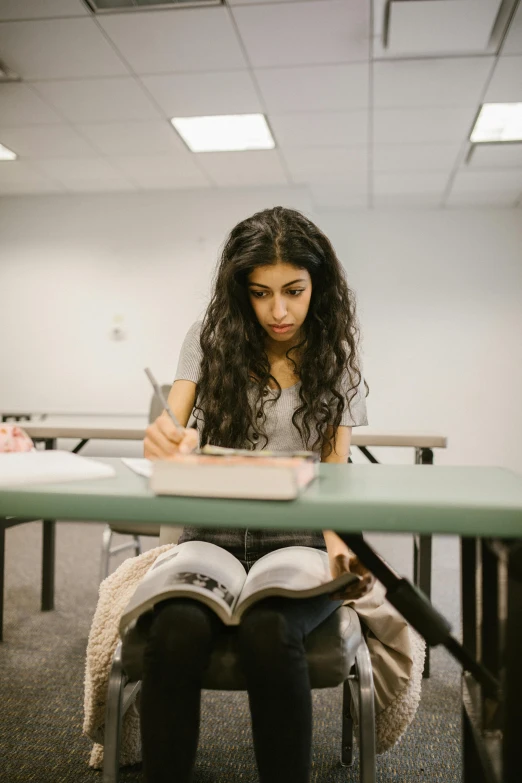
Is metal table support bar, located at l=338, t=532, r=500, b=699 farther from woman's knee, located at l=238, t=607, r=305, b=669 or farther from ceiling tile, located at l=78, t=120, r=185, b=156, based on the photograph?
ceiling tile, located at l=78, t=120, r=185, b=156

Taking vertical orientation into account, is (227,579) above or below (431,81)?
below

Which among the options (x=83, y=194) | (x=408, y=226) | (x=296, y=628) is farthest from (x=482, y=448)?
(x=296, y=628)

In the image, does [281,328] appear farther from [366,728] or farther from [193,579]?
[366,728]

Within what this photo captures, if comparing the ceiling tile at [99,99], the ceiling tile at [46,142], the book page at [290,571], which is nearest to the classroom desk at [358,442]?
the book page at [290,571]

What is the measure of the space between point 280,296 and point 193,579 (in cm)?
57

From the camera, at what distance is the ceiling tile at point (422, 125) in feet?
10.7

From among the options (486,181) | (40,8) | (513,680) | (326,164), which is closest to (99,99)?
(40,8)

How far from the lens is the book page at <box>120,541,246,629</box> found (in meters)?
0.79

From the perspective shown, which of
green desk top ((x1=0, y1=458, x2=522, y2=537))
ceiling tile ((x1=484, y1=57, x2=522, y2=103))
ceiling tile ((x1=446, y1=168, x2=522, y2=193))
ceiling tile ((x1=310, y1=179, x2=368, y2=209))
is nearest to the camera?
green desk top ((x1=0, y1=458, x2=522, y2=537))

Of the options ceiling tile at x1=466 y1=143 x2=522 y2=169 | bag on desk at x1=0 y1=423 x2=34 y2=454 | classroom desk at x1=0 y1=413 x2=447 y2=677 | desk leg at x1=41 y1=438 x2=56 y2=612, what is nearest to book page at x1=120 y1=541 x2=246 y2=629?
bag on desk at x1=0 y1=423 x2=34 y2=454

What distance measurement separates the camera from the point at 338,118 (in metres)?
3.36

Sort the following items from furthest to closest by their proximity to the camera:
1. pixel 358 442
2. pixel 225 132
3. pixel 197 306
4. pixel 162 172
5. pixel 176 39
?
pixel 197 306 < pixel 162 172 < pixel 225 132 < pixel 176 39 < pixel 358 442

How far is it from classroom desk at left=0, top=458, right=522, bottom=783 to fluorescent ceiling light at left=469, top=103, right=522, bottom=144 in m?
3.16

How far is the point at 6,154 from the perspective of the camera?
4062 millimetres
